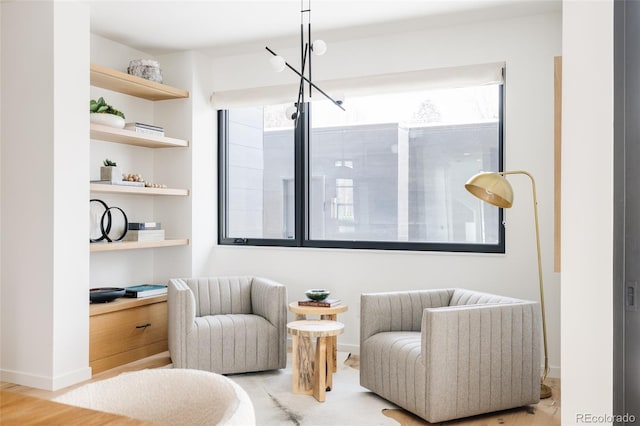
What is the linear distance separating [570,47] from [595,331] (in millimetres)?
984

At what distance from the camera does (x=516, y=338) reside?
3.20 m

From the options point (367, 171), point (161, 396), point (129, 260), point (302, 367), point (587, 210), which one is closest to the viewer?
point (161, 396)

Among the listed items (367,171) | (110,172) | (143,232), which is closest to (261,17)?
(367,171)

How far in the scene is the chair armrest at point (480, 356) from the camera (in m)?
3.02

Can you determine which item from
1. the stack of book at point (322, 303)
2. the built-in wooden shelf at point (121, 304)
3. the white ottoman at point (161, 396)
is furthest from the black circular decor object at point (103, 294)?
the white ottoman at point (161, 396)

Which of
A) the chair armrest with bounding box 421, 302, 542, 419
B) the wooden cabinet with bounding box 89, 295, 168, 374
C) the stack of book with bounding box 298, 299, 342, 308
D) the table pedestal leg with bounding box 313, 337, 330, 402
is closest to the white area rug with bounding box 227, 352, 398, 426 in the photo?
the table pedestal leg with bounding box 313, 337, 330, 402

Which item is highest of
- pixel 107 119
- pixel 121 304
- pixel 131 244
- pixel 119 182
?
pixel 107 119

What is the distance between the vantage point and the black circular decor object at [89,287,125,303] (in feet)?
13.8

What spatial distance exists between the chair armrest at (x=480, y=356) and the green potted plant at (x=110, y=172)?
8.66 ft

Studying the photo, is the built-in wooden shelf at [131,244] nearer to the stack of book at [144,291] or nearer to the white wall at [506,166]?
the stack of book at [144,291]

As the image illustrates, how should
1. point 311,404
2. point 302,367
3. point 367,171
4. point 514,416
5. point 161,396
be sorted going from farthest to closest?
point 367,171 → point 302,367 → point 311,404 → point 514,416 → point 161,396

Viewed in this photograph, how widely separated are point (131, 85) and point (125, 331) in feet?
6.37

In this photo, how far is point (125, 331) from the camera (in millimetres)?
4262

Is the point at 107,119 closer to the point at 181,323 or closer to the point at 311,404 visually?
the point at 181,323
